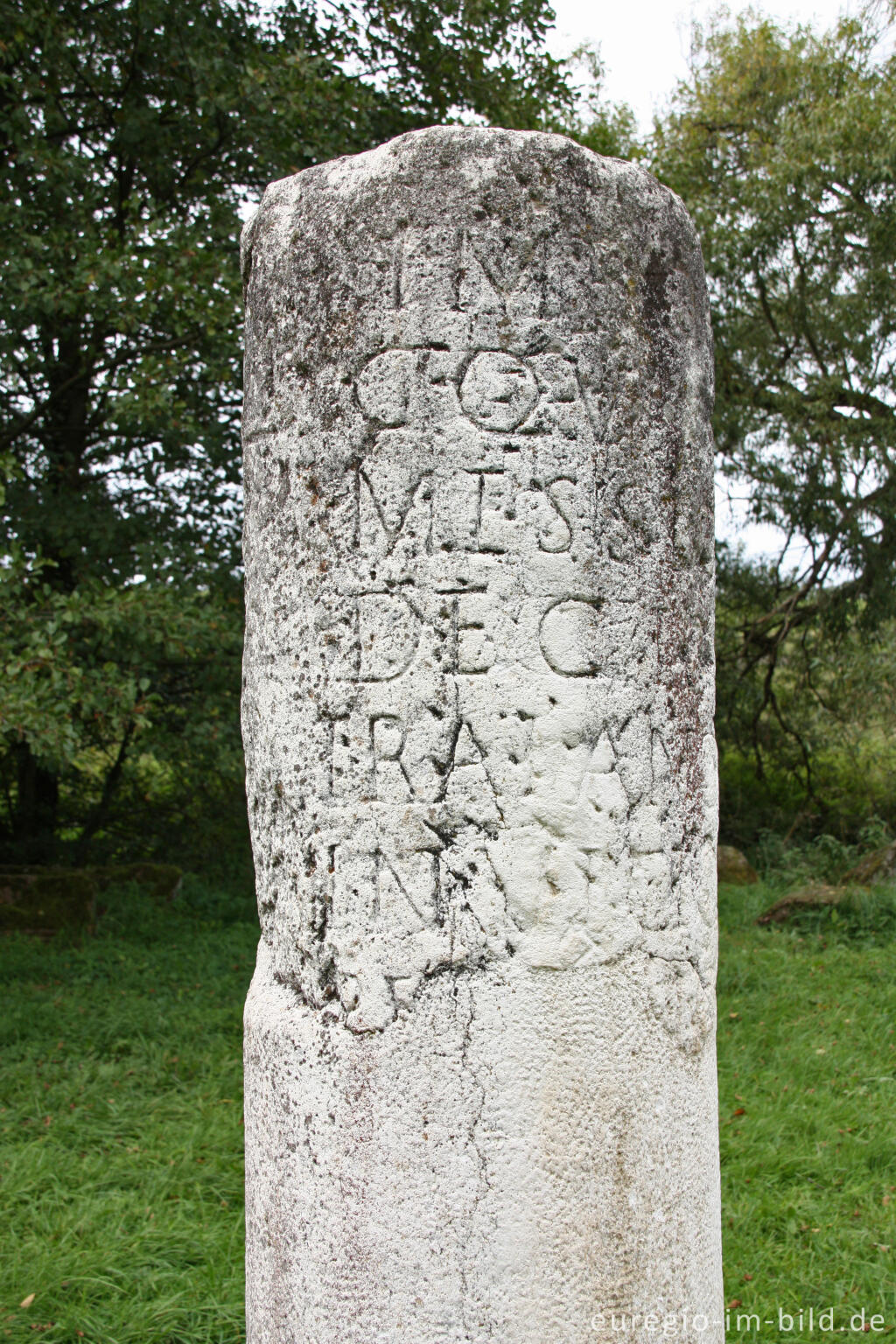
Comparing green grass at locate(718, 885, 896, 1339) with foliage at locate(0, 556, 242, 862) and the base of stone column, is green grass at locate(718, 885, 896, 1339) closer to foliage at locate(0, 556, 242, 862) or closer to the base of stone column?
the base of stone column

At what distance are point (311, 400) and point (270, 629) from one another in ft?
1.21

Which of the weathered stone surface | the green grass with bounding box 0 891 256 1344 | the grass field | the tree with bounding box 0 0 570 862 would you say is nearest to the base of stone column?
the weathered stone surface

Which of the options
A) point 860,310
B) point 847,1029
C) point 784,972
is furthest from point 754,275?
point 847,1029

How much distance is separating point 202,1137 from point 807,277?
7440mm

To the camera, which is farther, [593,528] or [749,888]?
[749,888]

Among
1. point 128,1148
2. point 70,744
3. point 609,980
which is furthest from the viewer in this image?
point 70,744

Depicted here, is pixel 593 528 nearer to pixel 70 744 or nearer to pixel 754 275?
pixel 70 744

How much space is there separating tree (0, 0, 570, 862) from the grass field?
1.34 metres

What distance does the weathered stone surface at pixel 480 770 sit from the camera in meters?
1.68

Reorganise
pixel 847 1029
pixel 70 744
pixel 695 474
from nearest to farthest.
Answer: pixel 695 474
pixel 70 744
pixel 847 1029

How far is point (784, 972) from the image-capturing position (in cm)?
617

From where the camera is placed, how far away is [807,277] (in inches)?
337

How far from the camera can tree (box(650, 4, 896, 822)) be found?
26.6ft

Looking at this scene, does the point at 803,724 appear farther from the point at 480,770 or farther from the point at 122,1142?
the point at 480,770
